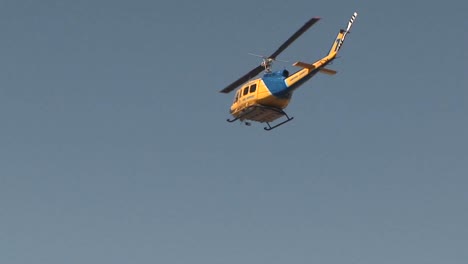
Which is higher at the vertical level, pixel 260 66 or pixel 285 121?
pixel 260 66

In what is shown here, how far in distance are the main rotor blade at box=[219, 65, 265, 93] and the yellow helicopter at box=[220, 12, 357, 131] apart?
4.99 feet

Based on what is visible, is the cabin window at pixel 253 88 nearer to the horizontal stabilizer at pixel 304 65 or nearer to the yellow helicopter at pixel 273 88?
the yellow helicopter at pixel 273 88

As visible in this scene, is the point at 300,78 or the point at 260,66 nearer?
the point at 300,78

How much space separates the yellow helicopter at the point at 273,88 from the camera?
104125 mm

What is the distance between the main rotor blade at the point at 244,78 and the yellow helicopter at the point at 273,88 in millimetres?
1521

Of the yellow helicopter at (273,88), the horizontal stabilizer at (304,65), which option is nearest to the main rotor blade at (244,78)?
the yellow helicopter at (273,88)

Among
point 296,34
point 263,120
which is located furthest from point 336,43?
point 263,120

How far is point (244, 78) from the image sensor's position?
117 metres

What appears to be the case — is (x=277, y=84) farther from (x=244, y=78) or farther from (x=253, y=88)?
(x=244, y=78)

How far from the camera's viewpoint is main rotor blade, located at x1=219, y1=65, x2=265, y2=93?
11490cm

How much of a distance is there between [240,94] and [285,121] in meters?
7.12

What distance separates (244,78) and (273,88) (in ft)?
32.5

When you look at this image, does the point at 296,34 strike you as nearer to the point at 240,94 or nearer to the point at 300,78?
the point at 300,78

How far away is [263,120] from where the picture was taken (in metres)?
111
